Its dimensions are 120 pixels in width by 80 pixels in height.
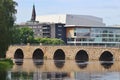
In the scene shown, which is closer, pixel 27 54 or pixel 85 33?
pixel 27 54

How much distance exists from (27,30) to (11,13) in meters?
94.0

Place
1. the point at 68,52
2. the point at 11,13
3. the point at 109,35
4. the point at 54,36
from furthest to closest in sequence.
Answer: the point at 54,36 → the point at 109,35 → the point at 68,52 → the point at 11,13

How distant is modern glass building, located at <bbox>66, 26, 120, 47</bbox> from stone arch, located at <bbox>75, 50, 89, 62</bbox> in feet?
202

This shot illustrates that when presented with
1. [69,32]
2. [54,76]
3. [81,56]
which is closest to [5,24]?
[54,76]

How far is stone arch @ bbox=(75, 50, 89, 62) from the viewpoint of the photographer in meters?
105

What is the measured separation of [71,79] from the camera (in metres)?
48.0

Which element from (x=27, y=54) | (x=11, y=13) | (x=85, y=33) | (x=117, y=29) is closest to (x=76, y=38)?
(x=85, y=33)

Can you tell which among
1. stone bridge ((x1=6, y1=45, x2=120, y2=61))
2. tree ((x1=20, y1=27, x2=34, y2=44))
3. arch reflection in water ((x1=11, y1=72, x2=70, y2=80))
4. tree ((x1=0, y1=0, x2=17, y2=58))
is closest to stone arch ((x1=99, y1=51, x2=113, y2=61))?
stone bridge ((x1=6, y1=45, x2=120, y2=61))

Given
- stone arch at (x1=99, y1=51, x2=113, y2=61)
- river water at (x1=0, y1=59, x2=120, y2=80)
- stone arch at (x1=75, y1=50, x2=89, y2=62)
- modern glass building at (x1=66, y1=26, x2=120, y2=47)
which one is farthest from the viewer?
modern glass building at (x1=66, y1=26, x2=120, y2=47)

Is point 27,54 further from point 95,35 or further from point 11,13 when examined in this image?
point 95,35

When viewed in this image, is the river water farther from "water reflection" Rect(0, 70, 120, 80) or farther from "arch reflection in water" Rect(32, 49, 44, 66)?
"arch reflection in water" Rect(32, 49, 44, 66)

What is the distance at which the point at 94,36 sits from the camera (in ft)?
577

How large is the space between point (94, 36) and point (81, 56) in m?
67.3

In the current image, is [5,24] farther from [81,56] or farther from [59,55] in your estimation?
[59,55]
